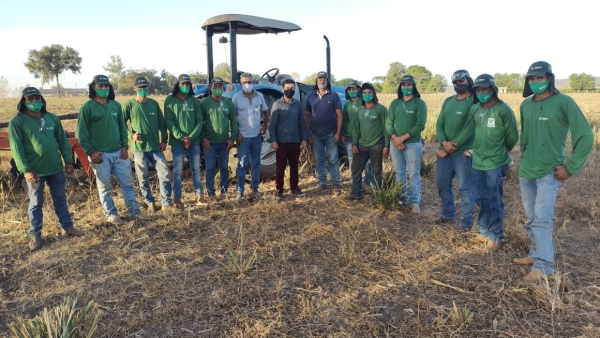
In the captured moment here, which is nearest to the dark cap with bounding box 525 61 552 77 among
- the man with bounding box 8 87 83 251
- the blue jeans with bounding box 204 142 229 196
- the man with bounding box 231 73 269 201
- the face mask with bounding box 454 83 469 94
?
the face mask with bounding box 454 83 469 94

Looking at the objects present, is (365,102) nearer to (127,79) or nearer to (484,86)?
(484,86)

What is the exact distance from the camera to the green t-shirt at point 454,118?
4.48 m

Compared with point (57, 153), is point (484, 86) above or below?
above

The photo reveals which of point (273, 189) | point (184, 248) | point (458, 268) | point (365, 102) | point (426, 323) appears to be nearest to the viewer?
point (426, 323)

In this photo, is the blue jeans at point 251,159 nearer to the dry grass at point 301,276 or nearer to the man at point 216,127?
the man at point 216,127

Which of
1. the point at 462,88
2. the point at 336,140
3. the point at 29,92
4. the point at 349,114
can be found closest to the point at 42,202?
the point at 29,92

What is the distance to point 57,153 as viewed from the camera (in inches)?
181

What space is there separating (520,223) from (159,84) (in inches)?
1734

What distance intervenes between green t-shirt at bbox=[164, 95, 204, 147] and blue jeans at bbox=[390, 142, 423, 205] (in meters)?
2.55

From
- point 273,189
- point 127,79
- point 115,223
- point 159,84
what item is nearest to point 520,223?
point 273,189

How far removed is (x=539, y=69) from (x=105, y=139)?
4.43 meters

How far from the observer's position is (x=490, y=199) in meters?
4.21

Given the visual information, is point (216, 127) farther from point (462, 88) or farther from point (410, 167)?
point (462, 88)

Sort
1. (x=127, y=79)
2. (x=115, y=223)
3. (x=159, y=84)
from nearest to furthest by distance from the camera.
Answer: (x=115, y=223) < (x=159, y=84) < (x=127, y=79)
